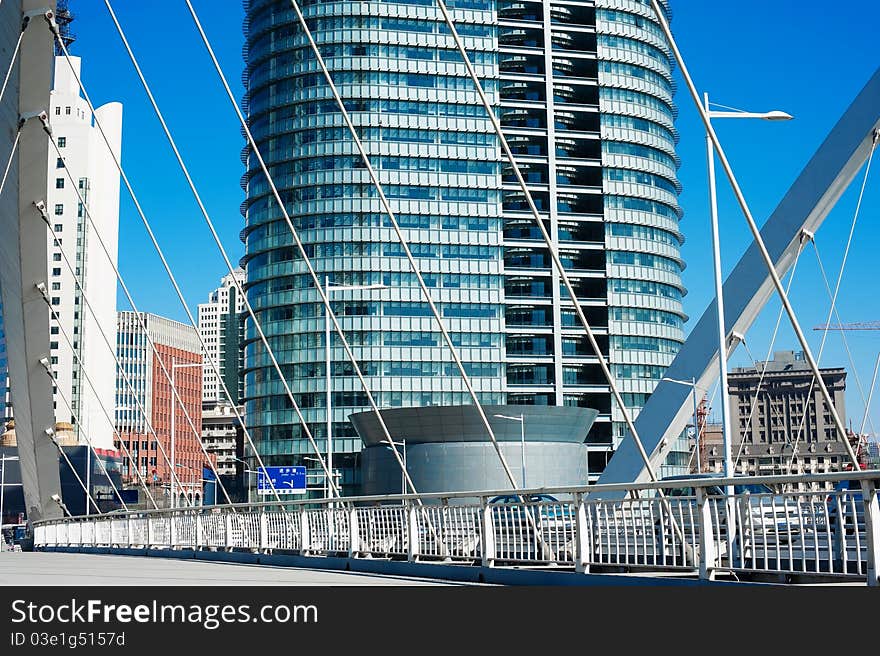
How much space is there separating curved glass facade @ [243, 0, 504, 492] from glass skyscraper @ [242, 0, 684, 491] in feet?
0.53

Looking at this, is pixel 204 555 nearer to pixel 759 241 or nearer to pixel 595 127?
pixel 759 241

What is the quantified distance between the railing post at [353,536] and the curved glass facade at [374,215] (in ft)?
259

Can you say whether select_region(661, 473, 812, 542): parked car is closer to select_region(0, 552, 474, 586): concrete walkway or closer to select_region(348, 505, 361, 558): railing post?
select_region(0, 552, 474, 586): concrete walkway

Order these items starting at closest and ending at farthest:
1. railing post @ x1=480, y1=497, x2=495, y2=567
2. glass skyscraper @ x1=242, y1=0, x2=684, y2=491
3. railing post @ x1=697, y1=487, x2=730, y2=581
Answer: railing post @ x1=697, y1=487, x2=730, y2=581 < railing post @ x1=480, y1=497, x2=495, y2=567 < glass skyscraper @ x1=242, y1=0, x2=684, y2=491

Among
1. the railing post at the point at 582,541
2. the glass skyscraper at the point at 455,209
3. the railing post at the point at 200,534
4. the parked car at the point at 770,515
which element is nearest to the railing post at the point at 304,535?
the railing post at the point at 200,534

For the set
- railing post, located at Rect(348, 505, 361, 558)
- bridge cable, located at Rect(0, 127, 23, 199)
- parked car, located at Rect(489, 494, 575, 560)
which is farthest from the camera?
bridge cable, located at Rect(0, 127, 23, 199)

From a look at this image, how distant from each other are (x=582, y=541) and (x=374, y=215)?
288 feet

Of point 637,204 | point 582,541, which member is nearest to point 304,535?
point 582,541

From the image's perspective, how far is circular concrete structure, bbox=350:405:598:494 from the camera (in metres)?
77.6

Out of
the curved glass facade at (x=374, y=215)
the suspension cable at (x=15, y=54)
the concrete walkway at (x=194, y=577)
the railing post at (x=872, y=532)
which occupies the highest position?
the curved glass facade at (x=374, y=215)

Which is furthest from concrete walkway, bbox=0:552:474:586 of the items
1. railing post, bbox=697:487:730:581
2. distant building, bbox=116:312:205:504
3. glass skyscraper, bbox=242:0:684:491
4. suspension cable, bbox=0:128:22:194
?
distant building, bbox=116:312:205:504

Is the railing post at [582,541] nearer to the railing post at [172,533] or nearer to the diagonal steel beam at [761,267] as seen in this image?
the diagonal steel beam at [761,267]

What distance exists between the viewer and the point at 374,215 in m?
98.7

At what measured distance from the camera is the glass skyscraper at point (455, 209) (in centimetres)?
9819
